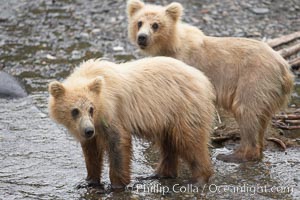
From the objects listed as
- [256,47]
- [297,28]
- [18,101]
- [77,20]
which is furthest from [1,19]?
[256,47]

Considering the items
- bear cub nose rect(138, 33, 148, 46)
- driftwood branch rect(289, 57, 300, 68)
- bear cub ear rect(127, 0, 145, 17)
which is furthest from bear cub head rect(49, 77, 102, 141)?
driftwood branch rect(289, 57, 300, 68)

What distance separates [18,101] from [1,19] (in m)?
5.17

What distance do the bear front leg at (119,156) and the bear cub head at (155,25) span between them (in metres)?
2.37

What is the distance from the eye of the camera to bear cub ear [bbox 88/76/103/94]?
6.38 metres

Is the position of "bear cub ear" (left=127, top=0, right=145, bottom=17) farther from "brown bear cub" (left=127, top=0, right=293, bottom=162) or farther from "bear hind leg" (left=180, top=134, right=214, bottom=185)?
"bear hind leg" (left=180, top=134, right=214, bottom=185)

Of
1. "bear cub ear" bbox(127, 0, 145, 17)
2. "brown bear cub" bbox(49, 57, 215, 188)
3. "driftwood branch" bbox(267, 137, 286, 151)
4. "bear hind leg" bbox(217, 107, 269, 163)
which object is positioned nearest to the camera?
"brown bear cub" bbox(49, 57, 215, 188)

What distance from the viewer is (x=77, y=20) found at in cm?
1472

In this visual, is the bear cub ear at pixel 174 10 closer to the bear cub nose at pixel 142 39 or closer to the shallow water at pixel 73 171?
the bear cub nose at pixel 142 39

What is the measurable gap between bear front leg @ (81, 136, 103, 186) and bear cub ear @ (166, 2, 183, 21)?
276cm

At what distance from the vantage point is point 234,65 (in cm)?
821

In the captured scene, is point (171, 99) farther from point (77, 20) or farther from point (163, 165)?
point (77, 20)

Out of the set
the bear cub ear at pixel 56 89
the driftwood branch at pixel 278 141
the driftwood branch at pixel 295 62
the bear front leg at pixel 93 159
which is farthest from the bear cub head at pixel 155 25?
the driftwood branch at pixel 295 62

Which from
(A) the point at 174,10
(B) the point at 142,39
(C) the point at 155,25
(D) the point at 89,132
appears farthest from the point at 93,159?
(A) the point at 174,10

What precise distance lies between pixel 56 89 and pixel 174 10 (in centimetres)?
304
